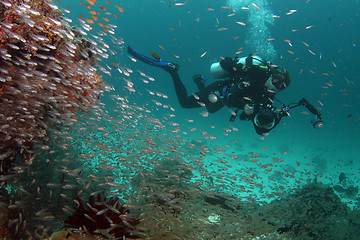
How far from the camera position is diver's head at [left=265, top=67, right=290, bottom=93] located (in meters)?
6.84

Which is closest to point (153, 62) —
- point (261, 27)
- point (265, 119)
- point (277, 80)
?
point (277, 80)

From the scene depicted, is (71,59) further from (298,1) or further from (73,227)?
(298,1)

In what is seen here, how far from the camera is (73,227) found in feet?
11.0

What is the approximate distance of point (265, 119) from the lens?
20.0 ft

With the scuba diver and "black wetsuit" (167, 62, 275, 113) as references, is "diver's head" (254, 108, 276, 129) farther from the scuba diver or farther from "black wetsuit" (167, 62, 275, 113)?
"black wetsuit" (167, 62, 275, 113)

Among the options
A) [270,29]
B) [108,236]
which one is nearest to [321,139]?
[270,29]

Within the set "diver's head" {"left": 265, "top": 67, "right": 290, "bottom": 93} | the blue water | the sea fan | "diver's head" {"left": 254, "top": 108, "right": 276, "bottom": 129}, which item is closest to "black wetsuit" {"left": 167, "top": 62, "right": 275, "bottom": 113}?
"diver's head" {"left": 265, "top": 67, "right": 290, "bottom": 93}

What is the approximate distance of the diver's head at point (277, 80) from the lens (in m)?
6.84

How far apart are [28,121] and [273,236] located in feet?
25.8

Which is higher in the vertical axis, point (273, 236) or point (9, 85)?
point (9, 85)

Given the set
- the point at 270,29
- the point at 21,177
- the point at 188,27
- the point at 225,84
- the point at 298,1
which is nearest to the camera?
the point at 21,177

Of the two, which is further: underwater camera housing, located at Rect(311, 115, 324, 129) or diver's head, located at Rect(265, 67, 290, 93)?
diver's head, located at Rect(265, 67, 290, 93)

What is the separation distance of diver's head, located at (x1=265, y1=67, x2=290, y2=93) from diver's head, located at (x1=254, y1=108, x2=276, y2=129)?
135 cm

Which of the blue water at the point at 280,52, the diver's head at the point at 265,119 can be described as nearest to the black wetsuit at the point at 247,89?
the diver's head at the point at 265,119
